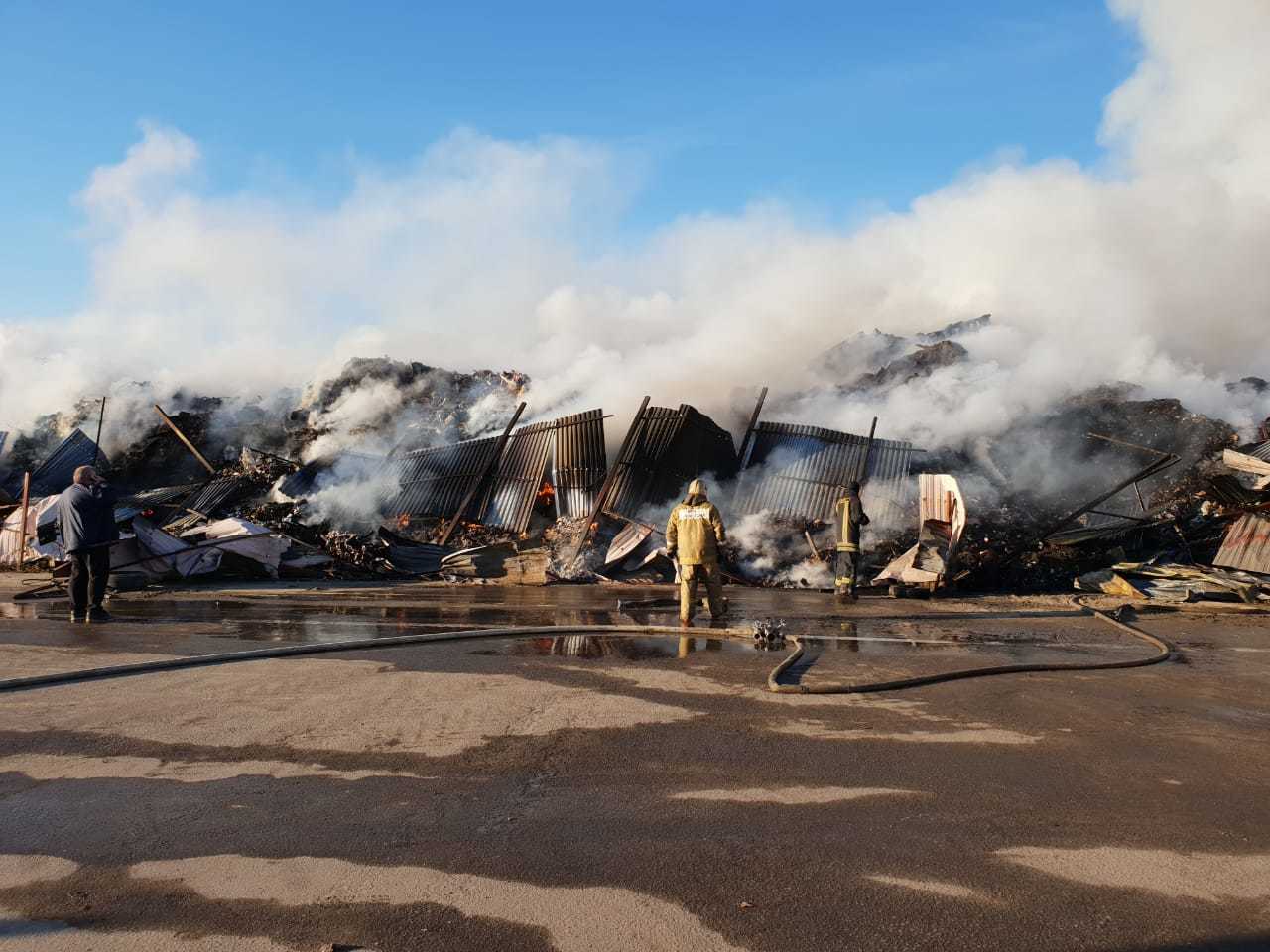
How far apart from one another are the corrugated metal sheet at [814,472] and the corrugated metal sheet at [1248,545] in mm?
4650

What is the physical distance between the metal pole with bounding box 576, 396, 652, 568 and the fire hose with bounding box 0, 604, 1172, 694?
6.20 meters

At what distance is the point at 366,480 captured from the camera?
18.6 meters

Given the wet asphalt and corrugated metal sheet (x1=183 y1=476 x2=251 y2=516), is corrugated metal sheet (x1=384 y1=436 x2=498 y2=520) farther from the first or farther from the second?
the wet asphalt

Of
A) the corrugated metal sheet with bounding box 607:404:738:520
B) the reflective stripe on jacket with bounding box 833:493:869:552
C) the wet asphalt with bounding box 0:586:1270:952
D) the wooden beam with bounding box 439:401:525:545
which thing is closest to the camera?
the wet asphalt with bounding box 0:586:1270:952

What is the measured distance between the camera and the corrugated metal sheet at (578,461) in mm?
16906

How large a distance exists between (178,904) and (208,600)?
9.44 m

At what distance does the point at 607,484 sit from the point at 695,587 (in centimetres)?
714

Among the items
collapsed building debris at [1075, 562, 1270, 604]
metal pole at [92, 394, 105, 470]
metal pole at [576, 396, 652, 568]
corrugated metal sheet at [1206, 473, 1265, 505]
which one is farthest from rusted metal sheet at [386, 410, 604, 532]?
corrugated metal sheet at [1206, 473, 1265, 505]

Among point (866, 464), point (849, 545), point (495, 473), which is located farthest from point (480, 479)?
point (849, 545)

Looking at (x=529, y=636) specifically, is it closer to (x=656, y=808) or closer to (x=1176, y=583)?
(x=656, y=808)

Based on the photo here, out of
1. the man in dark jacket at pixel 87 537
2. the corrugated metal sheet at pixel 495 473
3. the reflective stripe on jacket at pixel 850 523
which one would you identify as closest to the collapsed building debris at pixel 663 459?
the corrugated metal sheet at pixel 495 473

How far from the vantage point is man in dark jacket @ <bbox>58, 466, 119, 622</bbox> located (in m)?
9.29

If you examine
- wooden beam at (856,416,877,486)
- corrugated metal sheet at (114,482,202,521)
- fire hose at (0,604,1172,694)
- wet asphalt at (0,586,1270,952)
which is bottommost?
wet asphalt at (0,586,1270,952)

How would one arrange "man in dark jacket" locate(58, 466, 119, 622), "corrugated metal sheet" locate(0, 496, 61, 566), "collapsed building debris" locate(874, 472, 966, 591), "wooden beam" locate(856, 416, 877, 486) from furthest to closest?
1. "wooden beam" locate(856, 416, 877, 486)
2. "corrugated metal sheet" locate(0, 496, 61, 566)
3. "collapsed building debris" locate(874, 472, 966, 591)
4. "man in dark jacket" locate(58, 466, 119, 622)
